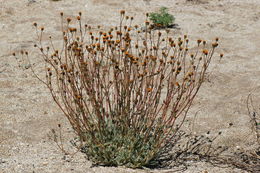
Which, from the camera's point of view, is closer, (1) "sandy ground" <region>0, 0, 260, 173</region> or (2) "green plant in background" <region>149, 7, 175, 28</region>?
(1) "sandy ground" <region>0, 0, 260, 173</region>

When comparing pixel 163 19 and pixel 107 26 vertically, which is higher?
pixel 163 19

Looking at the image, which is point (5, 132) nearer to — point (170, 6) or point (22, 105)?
point (22, 105)

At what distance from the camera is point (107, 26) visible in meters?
7.76

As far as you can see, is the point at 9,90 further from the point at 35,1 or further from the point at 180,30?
the point at 35,1

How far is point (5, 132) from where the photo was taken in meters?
3.92

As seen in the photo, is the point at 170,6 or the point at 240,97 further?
the point at 170,6

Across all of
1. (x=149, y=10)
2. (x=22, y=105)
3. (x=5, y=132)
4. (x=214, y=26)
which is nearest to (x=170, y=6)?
(x=149, y=10)

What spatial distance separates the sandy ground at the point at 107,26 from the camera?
3.48 m

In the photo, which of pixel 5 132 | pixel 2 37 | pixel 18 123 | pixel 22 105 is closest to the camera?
pixel 5 132

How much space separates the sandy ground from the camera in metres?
3.48

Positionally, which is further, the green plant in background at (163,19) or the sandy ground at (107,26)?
the green plant in background at (163,19)

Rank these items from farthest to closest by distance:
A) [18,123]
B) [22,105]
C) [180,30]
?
1. [180,30]
2. [22,105]
3. [18,123]

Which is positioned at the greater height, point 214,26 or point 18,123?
point 214,26

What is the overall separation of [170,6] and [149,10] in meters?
0.66
